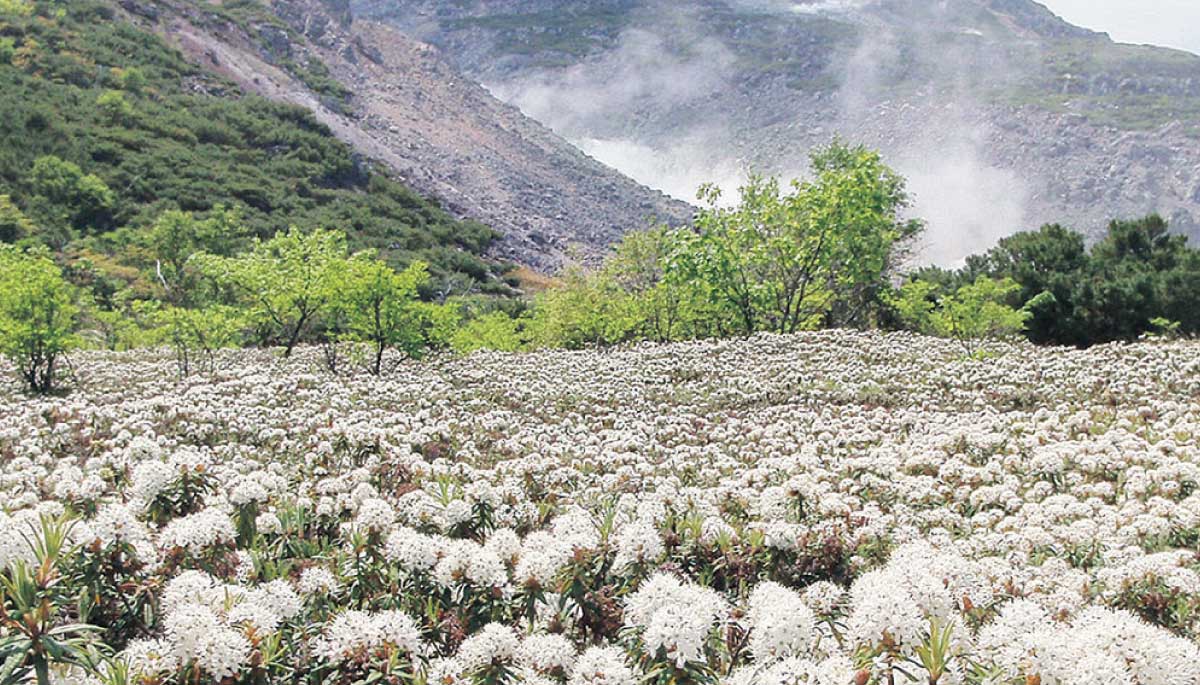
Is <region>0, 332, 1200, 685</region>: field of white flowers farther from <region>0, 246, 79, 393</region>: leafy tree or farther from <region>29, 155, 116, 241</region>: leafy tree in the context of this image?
<region>29, 155, 116, 241</region>: leafy tree

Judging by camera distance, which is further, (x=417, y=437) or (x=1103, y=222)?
(x=1103, y=222)

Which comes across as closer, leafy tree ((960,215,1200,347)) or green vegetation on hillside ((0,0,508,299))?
leafy tree ((960,215,1200,347))

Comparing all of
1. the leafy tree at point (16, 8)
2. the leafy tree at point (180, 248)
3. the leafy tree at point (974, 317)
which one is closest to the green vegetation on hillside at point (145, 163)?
the leafy tree at point (16, 8)

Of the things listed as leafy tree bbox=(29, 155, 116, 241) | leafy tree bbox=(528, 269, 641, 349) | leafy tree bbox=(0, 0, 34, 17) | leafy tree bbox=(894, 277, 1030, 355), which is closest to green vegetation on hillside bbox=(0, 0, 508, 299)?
leafy tree bbox=(29, 155, 116, 241)

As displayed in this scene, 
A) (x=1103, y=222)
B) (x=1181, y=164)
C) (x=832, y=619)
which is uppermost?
(x=1181, y=164)

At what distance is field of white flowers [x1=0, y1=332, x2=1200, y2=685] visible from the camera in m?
3.32

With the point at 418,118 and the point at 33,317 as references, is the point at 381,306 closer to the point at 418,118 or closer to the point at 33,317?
the point at 33,317

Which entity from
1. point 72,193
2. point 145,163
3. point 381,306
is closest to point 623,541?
point 381,306

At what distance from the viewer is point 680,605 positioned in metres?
3.54

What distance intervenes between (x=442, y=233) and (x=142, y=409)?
79.9m

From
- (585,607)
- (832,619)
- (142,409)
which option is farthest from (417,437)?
(832,619)

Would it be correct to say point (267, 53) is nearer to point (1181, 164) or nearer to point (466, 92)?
point (466, 92)

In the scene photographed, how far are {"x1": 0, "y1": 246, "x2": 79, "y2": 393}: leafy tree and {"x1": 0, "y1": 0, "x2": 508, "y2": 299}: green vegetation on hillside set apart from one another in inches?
973

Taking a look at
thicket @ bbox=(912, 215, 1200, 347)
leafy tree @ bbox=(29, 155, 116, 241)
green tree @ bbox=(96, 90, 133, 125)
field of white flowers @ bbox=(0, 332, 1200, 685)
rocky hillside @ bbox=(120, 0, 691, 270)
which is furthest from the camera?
rocky hillside @ bbox=(120, 0, 691, 270)
